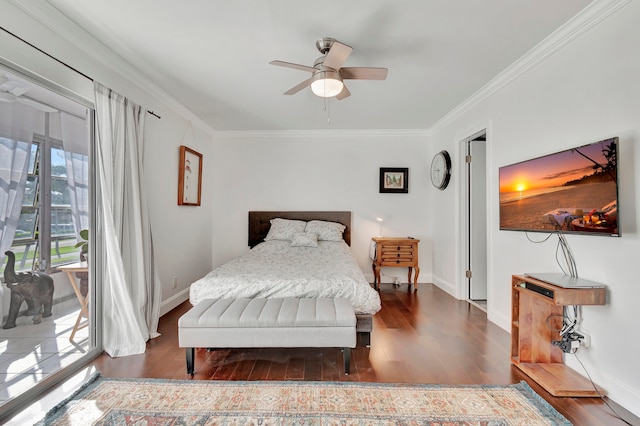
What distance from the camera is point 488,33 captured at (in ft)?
6.79

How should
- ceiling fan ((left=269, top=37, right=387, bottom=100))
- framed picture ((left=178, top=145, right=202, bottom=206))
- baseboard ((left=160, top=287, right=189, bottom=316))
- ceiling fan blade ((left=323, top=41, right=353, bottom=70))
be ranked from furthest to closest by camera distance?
framed picture ((left=178, top=145, right=202, bottom=206)) → baseboard ((left=160, top=287, right=189, bottom=316)) → ceiling fan ((left=269, top=37, right=387, bottom=100)) → ceiling fan blade ((left=323, top=41, right=353, bottom=70))

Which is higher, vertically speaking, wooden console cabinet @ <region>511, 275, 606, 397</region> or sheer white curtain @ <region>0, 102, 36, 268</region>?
sheer white curtain @ <region>0, 102, 36, 268</region>

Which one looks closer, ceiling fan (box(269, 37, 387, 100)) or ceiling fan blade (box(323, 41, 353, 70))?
ceiling fan blade (box(323, 41, 353, 70))

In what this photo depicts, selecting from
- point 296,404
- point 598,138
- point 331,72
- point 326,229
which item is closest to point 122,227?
point 296,404

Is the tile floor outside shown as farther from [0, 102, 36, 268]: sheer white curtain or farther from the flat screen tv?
the flat screen tv

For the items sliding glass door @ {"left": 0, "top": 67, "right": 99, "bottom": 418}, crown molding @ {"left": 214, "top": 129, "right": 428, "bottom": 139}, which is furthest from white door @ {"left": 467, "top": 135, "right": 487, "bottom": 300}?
sliding glass door @ {"left": 0, "top": 67, "right": 99, "bottom": 418}

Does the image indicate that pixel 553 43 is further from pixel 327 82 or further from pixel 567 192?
pixel 327 82

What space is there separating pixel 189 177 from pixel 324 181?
78.6 inches

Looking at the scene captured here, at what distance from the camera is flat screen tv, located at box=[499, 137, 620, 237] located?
1.63 meters

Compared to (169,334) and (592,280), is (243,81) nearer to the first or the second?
(169,334)

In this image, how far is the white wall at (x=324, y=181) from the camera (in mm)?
4586

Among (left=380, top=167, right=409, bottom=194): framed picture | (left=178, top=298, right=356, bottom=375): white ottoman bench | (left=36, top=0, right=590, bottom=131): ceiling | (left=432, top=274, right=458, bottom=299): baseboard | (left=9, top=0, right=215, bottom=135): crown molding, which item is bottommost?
(left=432, top=274, right=458, bottom=299): baseboard

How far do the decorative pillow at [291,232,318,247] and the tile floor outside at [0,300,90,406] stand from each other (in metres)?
2.33

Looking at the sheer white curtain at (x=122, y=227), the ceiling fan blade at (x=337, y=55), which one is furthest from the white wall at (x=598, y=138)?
the sheer white curtain at (x=122, y=227)
